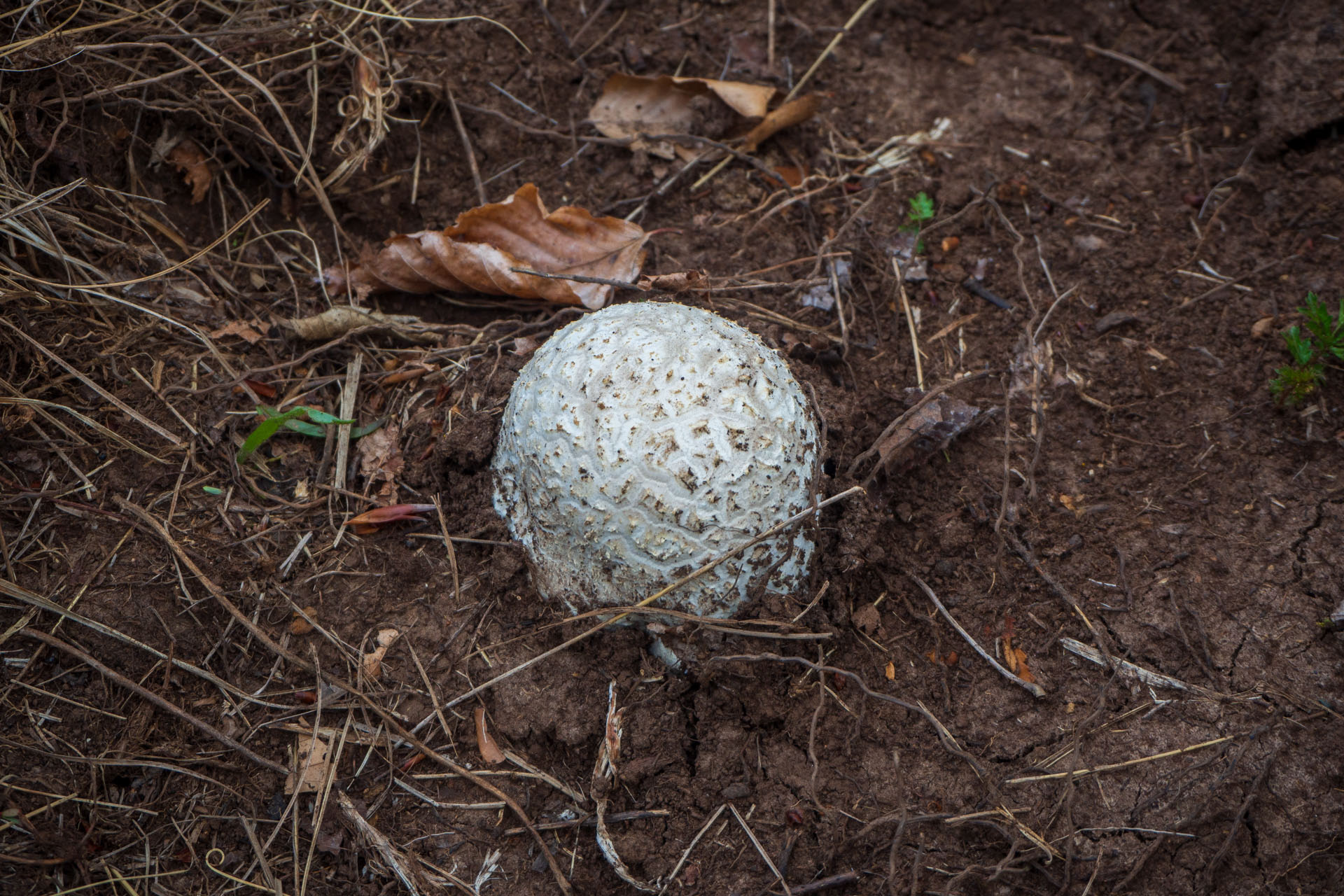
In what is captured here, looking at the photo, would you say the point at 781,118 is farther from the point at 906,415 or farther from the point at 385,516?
the point at 385,516

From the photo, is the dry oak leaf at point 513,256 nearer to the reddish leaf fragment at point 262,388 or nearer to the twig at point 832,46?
the reddish leaf fragment at point 262,388

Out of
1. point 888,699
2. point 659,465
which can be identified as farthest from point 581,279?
point 888,699

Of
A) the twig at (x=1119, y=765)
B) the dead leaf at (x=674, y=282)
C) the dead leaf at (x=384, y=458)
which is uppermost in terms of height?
the dead leaf at (x=674, y=282)

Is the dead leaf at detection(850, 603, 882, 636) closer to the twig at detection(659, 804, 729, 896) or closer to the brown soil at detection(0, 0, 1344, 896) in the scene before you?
the brown soil at detection(0, 0, 1344, 896)

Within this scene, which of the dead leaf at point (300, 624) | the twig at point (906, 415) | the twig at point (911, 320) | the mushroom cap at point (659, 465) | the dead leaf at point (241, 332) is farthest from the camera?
the twig at point (911, 320)

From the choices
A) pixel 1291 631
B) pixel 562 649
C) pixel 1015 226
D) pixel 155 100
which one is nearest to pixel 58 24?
pixel 155 100

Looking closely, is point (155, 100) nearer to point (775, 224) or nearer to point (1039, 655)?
point (775, 224)

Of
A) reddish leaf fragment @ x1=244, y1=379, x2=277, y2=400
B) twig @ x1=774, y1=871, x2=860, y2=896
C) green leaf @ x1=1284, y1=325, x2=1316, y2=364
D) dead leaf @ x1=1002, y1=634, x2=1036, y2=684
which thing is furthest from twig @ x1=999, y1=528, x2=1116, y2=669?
reddish leaf fragment @ x1=244, y1=379, x2=277, y2=400

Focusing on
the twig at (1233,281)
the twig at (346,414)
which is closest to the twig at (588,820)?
the twig at (346,414)
